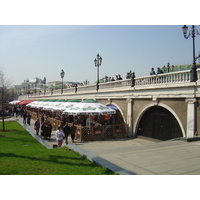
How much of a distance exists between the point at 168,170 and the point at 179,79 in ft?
27.3

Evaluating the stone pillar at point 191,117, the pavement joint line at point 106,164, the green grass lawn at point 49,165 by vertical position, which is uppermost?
the stone pillar at point 191,117

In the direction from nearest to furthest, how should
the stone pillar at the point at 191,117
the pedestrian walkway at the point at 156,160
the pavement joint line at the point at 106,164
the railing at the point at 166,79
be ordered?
1. the pavement joint line at the point at 106,164
2. the pedestrian walkway at the point at 156,160
3. the stone pillar at the point at 191,117
4. the railing at the point at 166,79

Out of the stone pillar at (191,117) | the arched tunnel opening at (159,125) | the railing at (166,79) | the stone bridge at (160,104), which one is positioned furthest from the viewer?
the arched tunnel opening at (159,125)

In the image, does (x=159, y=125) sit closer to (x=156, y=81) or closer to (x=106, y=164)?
(x=156, y=81)

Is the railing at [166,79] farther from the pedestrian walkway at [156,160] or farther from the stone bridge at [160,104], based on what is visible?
the pedestrian walkway at [156,160]

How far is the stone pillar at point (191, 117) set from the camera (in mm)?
12883

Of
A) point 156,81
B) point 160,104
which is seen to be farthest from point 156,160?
point 156,81

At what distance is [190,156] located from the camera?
8641 mm

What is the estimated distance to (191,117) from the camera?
13031 millimetres

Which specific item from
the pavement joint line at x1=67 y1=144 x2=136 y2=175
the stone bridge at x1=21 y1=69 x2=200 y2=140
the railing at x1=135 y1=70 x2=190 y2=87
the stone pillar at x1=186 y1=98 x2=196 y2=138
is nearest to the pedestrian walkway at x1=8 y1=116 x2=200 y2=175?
the pavement joint line at x1=67 y1=144 x2=136 y2=175

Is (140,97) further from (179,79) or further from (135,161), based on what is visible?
(135,161)

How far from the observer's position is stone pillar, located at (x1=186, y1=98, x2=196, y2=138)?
1288 cm

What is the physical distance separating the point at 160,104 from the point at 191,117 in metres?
3.06

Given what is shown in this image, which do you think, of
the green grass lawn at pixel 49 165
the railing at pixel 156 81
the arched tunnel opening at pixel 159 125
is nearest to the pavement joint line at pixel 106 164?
the green grass lawn at pixel 49 165
